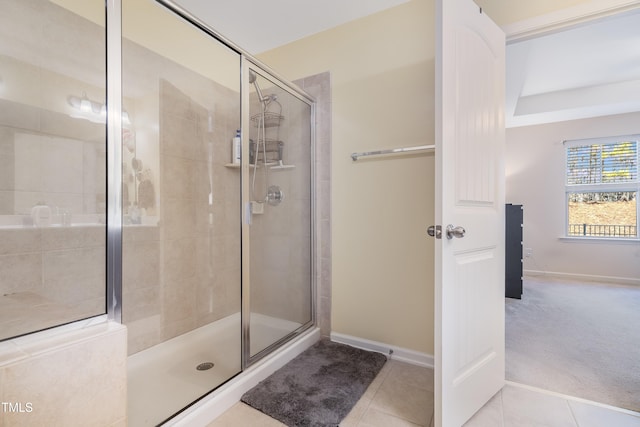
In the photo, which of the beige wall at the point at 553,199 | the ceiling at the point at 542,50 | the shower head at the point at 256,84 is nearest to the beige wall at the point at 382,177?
the ceiling at the point at 542,50

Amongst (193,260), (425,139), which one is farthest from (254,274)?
(425,139)

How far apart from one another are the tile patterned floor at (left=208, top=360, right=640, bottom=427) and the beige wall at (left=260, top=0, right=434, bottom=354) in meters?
0.42

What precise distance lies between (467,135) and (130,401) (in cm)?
200

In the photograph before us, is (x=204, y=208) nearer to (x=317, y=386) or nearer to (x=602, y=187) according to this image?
(x=317, y=386)

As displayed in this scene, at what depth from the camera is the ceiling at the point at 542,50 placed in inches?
78.2

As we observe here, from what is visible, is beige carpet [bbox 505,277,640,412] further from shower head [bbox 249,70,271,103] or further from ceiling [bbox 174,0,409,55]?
ceiling [bbox 174,0,409,55]

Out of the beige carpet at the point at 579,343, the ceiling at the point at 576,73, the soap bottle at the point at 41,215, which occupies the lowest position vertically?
the beige carpet at the point at 579,343

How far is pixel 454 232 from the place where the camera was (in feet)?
4.17

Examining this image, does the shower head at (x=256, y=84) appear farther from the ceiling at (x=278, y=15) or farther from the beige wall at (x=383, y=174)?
the beige wall at (x=383, y=174)

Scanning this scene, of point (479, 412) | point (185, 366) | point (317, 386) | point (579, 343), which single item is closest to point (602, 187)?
point (579, 343)

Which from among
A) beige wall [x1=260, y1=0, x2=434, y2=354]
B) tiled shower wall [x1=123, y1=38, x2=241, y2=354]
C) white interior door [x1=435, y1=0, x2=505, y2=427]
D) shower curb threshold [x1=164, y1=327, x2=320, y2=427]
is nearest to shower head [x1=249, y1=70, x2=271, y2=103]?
tiled shower wall [x1=123, y1=38, x2=241, y2=354]

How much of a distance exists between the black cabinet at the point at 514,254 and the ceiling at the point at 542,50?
1489 millimetres

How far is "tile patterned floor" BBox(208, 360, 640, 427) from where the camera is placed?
1351mm

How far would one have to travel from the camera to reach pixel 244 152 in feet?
5.87
